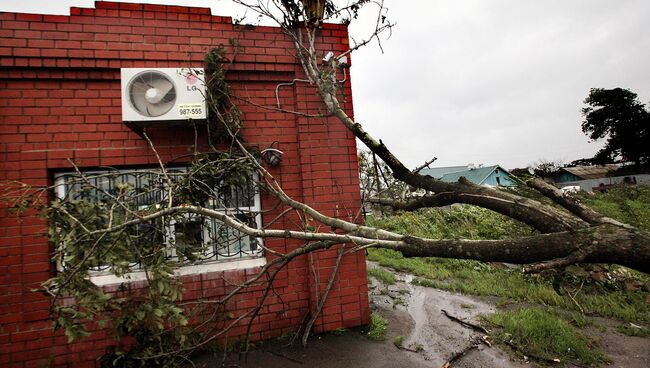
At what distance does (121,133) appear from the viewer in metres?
3.75

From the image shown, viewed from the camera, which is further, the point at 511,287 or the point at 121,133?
the point at 511,287

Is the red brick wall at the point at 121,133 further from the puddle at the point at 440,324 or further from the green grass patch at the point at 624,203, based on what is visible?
the green grass patch at the point at 624,203

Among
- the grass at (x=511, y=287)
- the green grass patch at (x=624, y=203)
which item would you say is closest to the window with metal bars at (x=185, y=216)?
the grass at (x=511, y=287)

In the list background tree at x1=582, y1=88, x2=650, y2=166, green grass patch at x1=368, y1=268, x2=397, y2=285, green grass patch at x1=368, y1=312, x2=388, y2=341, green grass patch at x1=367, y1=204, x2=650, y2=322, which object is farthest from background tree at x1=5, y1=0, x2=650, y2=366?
background tree at x1=582, y1=88, x2=650, y2=166

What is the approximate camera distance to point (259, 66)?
4.18m

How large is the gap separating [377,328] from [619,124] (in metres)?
49.1

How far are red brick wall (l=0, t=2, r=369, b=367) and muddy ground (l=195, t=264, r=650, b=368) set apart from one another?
342 millimetres

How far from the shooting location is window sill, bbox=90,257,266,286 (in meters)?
3.54

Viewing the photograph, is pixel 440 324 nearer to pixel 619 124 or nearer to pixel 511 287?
pixel 511 287

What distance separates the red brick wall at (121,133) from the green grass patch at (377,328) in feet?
0.60

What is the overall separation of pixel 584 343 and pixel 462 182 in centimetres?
226

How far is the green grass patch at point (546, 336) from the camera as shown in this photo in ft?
10.9

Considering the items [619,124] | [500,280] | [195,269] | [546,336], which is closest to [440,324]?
[546,336]

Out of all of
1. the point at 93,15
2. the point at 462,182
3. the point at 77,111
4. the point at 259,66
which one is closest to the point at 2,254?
the point at 77,111
